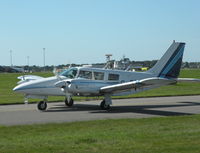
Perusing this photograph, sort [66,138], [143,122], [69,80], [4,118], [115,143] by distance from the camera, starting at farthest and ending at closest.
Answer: [69,80]
[4,118]
[143,122]
[66,138]
[115,143]

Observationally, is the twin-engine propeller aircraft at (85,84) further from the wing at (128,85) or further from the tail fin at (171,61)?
the tail fin at (171,61)

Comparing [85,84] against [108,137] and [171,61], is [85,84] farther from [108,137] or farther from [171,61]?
[108,137]

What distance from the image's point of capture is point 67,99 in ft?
71.7

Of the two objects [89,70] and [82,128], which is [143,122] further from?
[89,70]

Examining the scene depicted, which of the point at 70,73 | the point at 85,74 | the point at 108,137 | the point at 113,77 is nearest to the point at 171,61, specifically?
the point at 113,77

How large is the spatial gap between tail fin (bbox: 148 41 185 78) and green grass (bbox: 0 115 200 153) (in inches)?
357

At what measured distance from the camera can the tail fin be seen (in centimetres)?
2389

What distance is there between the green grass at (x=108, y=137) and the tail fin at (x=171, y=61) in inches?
357

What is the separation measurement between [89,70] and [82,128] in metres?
8.21

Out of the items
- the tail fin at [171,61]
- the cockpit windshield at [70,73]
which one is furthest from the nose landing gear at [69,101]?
the tail fin at [171,61]

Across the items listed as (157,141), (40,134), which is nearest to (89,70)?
(40,134)

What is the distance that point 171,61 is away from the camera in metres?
23.9

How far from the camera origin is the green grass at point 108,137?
913cm

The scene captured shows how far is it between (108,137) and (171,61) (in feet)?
46.2
